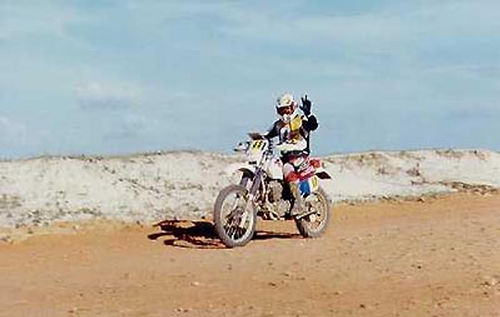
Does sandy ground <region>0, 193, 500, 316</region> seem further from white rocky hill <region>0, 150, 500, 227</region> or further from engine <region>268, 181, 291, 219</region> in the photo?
white rocky hill <region>0, 150, 500, 227</region>

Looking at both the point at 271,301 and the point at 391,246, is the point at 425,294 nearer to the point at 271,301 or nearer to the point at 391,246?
the point at 271,301

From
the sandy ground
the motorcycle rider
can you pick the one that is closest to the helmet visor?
the motorcycle rider

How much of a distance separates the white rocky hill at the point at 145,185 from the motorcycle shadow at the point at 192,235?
658 millimetres

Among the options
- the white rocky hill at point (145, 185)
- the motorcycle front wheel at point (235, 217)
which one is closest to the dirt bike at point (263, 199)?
the motorcycle front wheel at point (235, 217)

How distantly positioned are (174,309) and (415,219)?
8.69 metres

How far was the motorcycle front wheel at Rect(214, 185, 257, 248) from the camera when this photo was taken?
560 inches

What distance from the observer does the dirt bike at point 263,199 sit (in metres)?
14.4

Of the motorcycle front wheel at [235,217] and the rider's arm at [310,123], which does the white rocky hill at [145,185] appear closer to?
the motorcycle front wheel at [235,217]

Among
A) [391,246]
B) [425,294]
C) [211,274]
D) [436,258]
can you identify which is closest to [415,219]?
[391,246]

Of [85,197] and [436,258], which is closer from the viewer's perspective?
[436,258]

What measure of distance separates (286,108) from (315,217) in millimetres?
1665

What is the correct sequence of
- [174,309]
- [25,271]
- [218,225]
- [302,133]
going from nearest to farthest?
[174,309] < [25,271] < [218,225] < [302,133]

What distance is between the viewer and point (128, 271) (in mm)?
12555

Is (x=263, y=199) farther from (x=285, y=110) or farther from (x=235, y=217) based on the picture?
(x=285, y=110)
